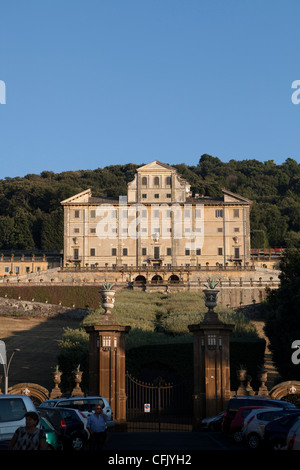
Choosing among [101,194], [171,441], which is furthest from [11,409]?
[101,194]

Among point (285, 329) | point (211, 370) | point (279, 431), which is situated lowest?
point (279, 431)

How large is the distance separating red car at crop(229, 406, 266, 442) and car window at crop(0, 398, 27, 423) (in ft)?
25.3

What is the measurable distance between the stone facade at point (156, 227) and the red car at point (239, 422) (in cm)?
8308

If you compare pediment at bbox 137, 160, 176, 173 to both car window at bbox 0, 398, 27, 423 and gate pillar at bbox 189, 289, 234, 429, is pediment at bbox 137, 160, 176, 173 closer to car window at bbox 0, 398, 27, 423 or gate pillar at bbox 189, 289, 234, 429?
gate pillar at bbox 189, 289, 234, 429

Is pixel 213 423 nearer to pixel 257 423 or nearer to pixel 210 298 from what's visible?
pixel 210 298

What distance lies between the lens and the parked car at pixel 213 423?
83.2ft

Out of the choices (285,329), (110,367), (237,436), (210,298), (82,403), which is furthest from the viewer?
(285,329)

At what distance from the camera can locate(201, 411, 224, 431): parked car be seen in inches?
A: 998

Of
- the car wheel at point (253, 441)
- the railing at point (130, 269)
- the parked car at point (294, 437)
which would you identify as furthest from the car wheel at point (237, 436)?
the railing at point (130, 269)

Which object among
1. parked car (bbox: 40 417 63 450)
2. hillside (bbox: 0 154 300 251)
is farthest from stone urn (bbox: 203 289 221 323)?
hillside (bbox: 0 154 300 251)

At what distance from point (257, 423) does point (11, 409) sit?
764 centimetres

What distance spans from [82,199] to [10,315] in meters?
30.6

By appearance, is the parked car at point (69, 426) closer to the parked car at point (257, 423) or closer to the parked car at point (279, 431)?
the parked car at point (257, 423)

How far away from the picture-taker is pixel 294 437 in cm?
1530
